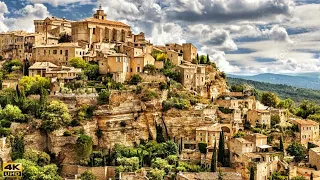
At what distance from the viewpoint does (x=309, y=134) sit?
4888cm

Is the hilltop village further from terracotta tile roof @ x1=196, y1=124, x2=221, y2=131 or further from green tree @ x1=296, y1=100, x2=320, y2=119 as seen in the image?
green tree @ x1=296, y1=100, x2=320, y2=119

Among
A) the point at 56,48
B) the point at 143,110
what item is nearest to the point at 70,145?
the point at 143,110

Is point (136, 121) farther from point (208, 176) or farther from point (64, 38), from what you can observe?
point (64, 38)

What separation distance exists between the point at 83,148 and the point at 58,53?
16822 millimetres

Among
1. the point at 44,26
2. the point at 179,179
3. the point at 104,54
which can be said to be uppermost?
the point at 44,26

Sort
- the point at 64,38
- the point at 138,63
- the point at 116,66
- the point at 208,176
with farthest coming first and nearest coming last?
the point at 64,38 < the point at 138,63 < the point at 116,66 < the point at 208,176

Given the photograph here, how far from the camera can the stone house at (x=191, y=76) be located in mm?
54700

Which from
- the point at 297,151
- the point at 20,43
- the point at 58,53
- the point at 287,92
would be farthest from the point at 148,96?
the point at 287,92

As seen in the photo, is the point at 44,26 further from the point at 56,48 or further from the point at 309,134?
the point at 309,134

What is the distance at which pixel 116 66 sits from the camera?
52812 millimetres

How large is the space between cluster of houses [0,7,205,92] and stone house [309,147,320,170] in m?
15.7

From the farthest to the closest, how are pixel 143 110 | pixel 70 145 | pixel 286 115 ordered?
pixel 286 115, pixel 143 110, pixel 70 145

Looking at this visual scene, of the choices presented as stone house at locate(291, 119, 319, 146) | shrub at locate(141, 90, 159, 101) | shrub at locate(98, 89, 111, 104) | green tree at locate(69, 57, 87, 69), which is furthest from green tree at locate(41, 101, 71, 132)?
stone house at locate(291, 119, 319, 146)

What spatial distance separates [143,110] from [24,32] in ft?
76.6
